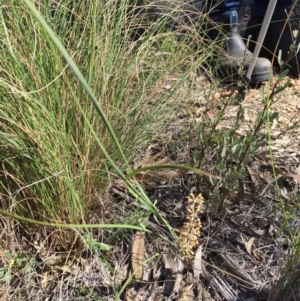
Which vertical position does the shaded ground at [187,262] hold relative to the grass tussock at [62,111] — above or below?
below

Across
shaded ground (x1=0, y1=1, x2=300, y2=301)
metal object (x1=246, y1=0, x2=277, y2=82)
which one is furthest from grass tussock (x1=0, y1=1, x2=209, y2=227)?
metal object (x1=246, y1=0, x2=277, y2=82)

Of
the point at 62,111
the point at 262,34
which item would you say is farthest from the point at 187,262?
the point at 262,34

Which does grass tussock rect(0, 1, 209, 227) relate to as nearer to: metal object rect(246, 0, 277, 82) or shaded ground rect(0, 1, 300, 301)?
shaded ground rect(0, 1, 300, 301)

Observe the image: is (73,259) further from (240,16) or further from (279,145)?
(240,16)

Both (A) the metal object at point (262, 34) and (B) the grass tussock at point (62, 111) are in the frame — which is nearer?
(B) the grass tussock at point (62, 111)

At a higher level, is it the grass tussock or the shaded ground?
the grass tussock

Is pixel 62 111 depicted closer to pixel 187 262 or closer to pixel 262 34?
pixel 187 262

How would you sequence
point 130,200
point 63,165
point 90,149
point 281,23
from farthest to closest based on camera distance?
1. point 281,23
2. point 130,200
3. point 90,149
4. point 63,165

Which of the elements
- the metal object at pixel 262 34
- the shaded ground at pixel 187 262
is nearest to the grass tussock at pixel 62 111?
the shaded ground at pixel 187 262

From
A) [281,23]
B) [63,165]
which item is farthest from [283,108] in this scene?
[63,165]

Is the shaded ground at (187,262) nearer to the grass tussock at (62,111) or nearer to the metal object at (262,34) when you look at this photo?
the grass tussock at (62,111)

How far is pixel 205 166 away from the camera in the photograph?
133 centimetres

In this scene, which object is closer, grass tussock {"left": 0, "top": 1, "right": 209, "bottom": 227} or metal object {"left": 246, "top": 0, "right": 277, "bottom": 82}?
grass tussock {"left": 0, "top": 1, "right": 209, "bottom": 227}

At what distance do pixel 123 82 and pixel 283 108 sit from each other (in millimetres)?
771
